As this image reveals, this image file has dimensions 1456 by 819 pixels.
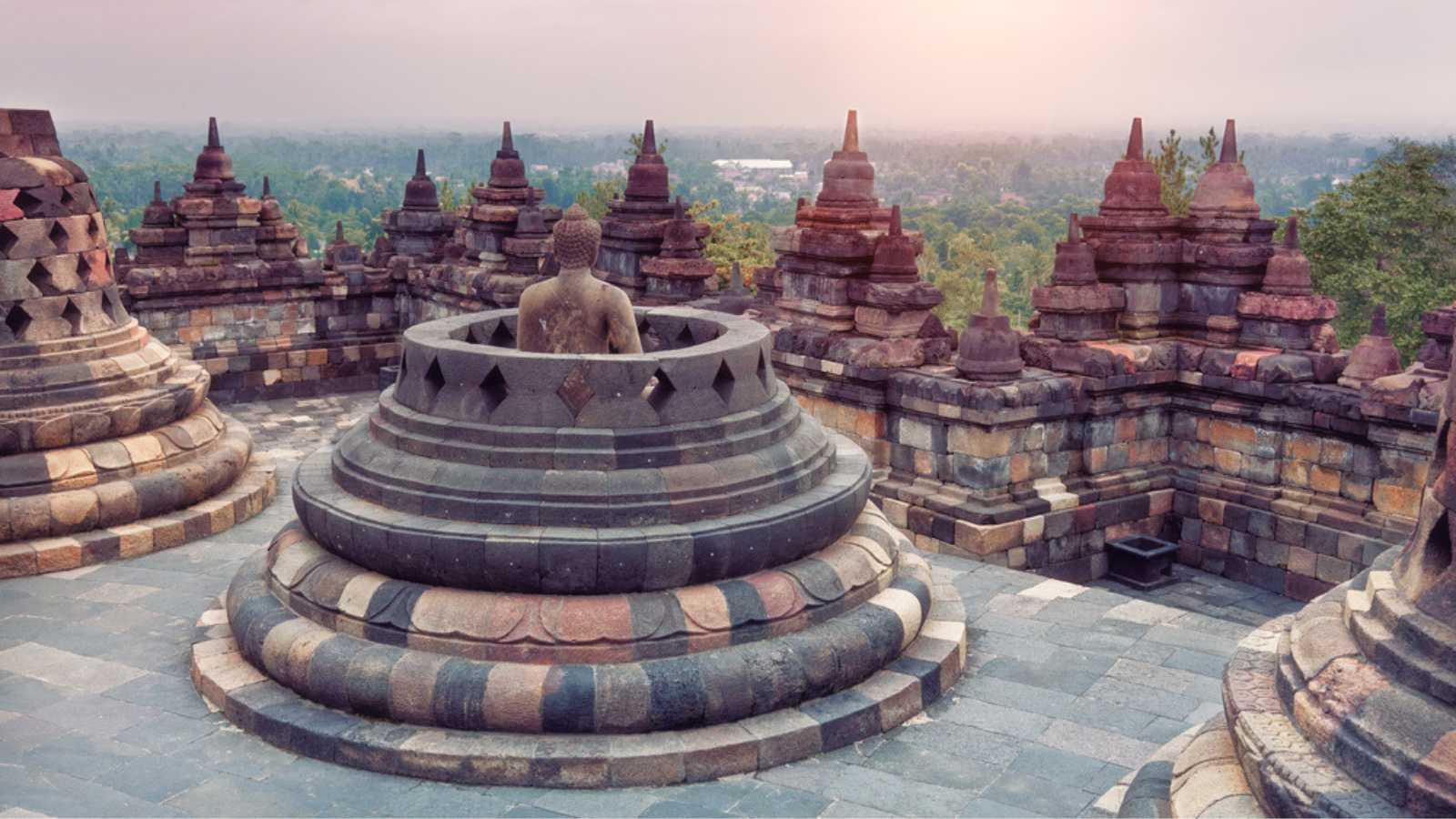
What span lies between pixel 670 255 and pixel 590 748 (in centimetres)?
952

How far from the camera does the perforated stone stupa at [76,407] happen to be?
29.9 feet

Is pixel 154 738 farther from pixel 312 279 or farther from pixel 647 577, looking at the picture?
pixel 312 279

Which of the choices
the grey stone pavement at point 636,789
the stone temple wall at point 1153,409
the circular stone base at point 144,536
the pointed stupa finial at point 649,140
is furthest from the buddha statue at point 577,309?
the pointed stupa finial at point 649,140

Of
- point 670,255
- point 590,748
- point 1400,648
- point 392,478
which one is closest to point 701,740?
point 590,748

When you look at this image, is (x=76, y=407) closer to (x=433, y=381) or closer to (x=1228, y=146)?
(x=433, y=381)

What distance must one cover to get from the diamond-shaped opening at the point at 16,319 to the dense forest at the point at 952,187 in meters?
3.97

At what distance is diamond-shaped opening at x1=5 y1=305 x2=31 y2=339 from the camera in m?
9.46

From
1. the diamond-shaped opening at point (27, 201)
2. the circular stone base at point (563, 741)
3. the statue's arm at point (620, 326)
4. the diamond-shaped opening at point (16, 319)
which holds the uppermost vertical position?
the diamond-shaped opening at point (27, 201)

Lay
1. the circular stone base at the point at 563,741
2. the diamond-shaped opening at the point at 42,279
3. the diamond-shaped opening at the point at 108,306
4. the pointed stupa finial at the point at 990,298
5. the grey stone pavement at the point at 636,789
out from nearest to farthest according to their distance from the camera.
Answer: the grey stone pavement at the point at 636,789 → the circular stone base at the point at 563,741 → the diamond-shaped opening at the point at 42,279 → the diamond-shaped opening at the point at 108,306 → the pointed stupa finial at the point at 990,298

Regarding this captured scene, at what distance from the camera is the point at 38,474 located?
9109 mm

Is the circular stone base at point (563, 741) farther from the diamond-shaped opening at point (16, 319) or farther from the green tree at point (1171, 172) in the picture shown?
the green tree at point (1171, 172)

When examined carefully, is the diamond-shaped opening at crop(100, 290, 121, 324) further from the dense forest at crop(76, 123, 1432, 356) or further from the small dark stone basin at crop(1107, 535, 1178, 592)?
the small dark stone basin at crop(1107, 535, 1178, 592)

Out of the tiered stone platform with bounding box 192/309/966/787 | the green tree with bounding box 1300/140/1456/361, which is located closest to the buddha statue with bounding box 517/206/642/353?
the tiered stone platform with bounding box 192/309/966/787

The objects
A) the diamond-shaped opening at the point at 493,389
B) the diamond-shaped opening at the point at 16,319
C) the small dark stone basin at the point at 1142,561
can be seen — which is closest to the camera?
the diamond-shaped opening at the point at 493,389
